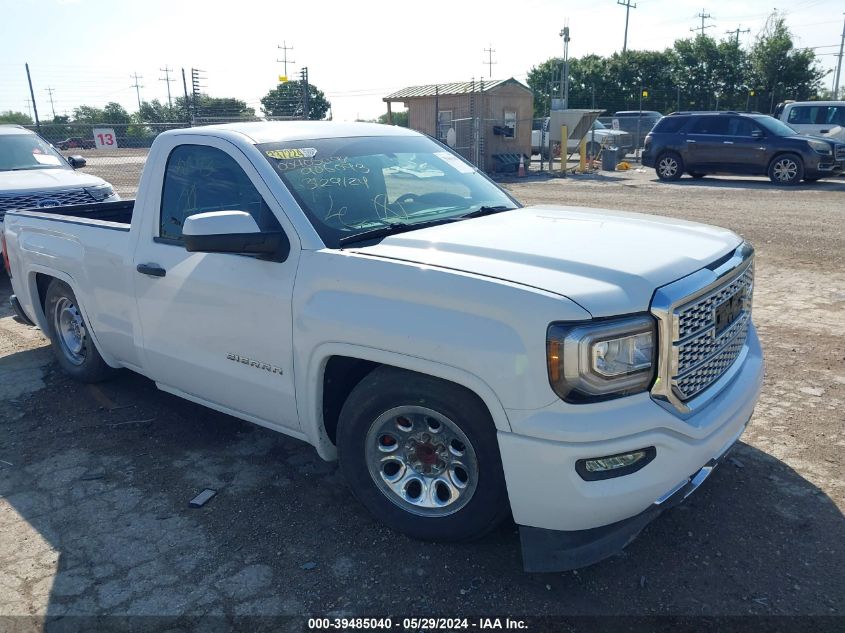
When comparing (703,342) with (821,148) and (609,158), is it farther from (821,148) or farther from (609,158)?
(609,158)

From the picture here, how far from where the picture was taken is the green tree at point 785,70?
48969 mm

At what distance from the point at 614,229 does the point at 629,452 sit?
1311mm

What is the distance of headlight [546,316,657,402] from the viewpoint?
244cm

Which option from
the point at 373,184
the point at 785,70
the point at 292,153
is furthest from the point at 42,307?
the point at 785,70

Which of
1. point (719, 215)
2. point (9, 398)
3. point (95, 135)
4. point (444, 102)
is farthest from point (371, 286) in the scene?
point (444, 102)

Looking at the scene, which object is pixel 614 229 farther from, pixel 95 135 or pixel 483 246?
pixel 95 135

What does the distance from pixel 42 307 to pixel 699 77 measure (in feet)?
202

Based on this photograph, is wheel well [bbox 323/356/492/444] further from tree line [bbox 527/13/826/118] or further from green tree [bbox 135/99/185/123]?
tree line [bbox 527/13/826/118]

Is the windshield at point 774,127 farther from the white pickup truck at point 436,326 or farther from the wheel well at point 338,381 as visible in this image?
the wheel well at point 338,381

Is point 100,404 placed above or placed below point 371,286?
below

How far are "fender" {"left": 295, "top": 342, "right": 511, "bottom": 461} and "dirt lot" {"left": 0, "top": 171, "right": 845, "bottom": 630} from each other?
1.52 ft

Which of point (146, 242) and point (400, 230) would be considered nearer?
point (400, 230)

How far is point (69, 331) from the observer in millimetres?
5309

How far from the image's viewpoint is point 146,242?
13.2 feet
